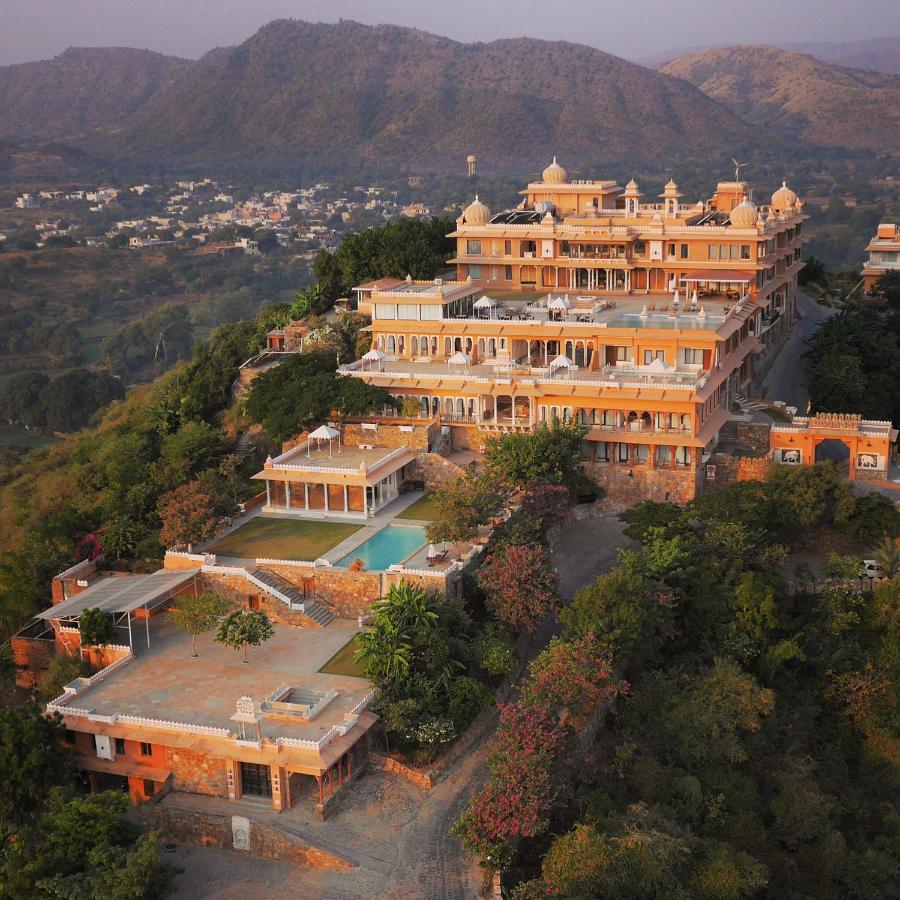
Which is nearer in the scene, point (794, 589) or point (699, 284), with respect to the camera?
point (794, 589)

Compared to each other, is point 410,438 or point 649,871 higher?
point 410,438

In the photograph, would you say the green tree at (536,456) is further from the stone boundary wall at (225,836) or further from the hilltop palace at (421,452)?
the stone boundary wall at (225,836)

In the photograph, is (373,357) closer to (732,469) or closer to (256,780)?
(732,469)

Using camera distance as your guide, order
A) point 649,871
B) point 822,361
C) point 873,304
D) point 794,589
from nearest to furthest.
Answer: point 649,871, point 794,589, point 822,361, point 873,304

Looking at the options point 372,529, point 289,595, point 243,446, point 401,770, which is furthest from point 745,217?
point 401,770

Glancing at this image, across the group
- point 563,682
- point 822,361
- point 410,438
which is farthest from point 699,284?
point 563,682

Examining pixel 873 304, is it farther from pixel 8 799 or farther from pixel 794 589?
pixel 8 799
